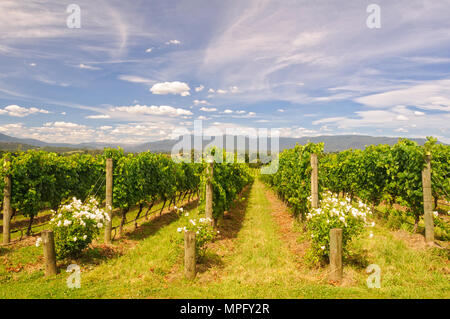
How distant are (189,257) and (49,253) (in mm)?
3481

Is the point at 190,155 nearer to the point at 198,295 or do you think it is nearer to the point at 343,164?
the point at 343,164

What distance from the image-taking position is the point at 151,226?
11.6 meters

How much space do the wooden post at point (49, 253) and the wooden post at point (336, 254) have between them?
6617 millimetres

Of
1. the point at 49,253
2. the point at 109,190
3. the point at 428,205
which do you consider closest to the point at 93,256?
the point at 49,253

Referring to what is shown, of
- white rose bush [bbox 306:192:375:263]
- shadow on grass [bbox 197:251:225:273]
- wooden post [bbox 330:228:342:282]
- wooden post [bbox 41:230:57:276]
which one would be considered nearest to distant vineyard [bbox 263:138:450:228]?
white rose bush [bbox 306:192:375:263]

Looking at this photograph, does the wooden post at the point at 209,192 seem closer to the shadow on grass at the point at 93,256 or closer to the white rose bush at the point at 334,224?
the shadow on grass at the point at 93,256

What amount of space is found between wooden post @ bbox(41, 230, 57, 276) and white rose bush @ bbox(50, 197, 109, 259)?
38 cm

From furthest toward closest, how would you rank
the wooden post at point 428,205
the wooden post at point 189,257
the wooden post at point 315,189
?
the wooden post at point 315,189, the wooden post at point 428,205, the wooden post at point 189,257

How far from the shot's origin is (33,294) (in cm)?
475

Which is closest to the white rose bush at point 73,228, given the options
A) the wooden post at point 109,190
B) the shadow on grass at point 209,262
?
the wooden post at point 109,190

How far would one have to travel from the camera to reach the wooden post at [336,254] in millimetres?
5121

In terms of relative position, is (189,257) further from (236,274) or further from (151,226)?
(151,226)

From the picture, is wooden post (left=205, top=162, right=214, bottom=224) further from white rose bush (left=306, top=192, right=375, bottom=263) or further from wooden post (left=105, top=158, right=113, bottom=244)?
white rose bush (left=306, top=192, right=375, bottom=263)

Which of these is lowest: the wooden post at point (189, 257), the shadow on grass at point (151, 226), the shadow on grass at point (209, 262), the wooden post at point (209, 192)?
the shadow on grass at point (151, 226)
